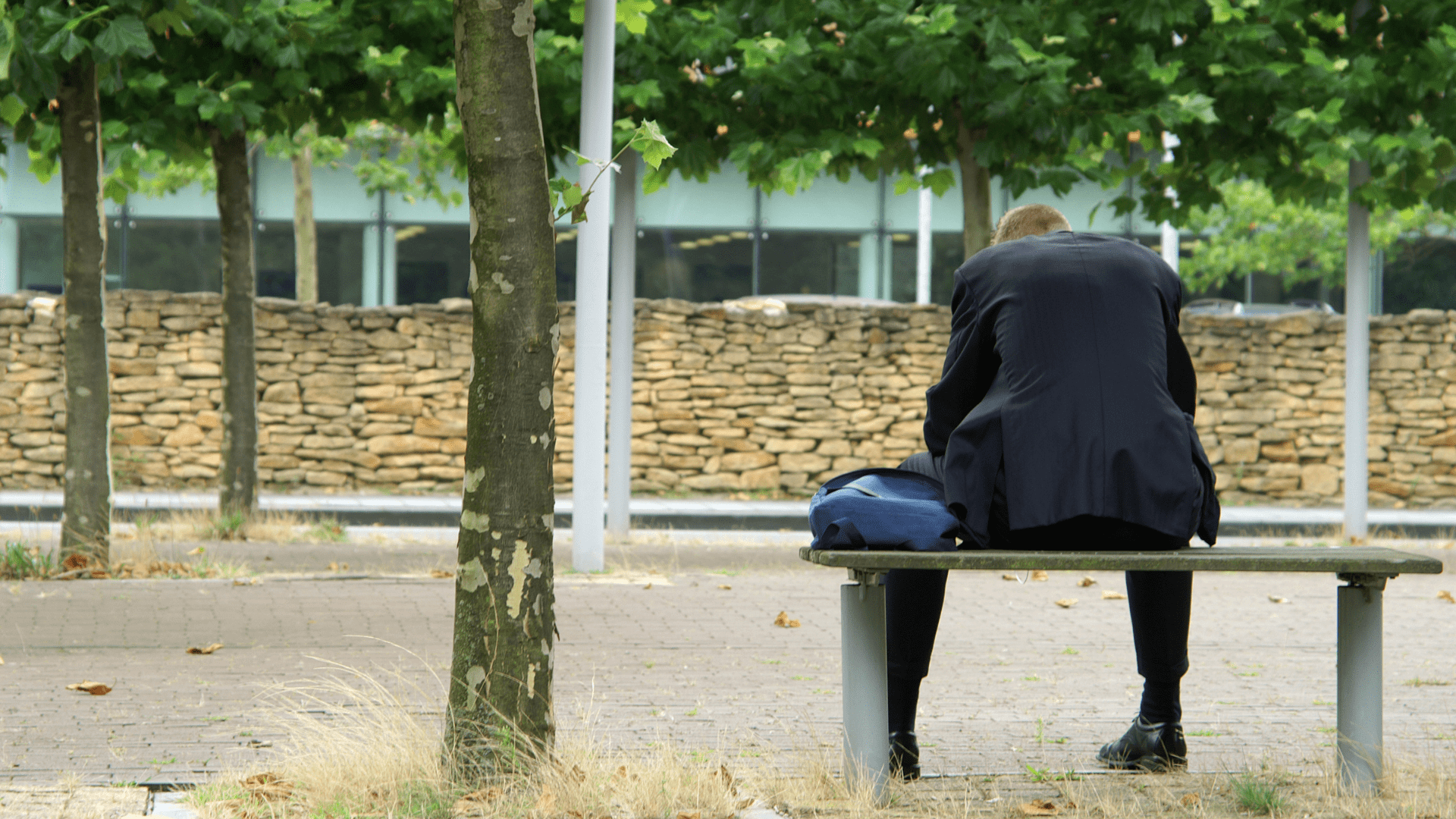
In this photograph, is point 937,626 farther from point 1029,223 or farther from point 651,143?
point 651,143

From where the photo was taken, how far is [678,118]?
9.38 m

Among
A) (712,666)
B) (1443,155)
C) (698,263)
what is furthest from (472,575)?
(698,263)

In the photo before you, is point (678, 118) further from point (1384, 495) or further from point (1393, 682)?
point (1384, 495)

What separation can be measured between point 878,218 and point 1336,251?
8.04 meters

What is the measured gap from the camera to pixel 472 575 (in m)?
3.31

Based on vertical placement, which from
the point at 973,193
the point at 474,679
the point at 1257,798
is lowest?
the point at 1257,798

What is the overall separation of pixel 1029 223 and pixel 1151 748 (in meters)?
1.50

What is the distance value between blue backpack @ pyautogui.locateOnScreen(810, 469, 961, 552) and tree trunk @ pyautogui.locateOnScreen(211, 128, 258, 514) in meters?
7.63

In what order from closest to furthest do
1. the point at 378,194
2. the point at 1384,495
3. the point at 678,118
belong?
1. the point at 678,118
2. the point at 1384,495
3. the point at 378,194

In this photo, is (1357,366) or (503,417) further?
(1357,366)

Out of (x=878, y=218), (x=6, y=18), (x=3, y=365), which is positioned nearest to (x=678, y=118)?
(x=6, y=18)

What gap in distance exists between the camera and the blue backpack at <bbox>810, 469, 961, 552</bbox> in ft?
10.3

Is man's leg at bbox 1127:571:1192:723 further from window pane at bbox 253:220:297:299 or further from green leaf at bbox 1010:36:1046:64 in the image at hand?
window pane at bbox 253:220:297:299

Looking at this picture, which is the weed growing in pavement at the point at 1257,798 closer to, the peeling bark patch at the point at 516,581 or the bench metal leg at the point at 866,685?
the bench metal leg at the point at 866,685
